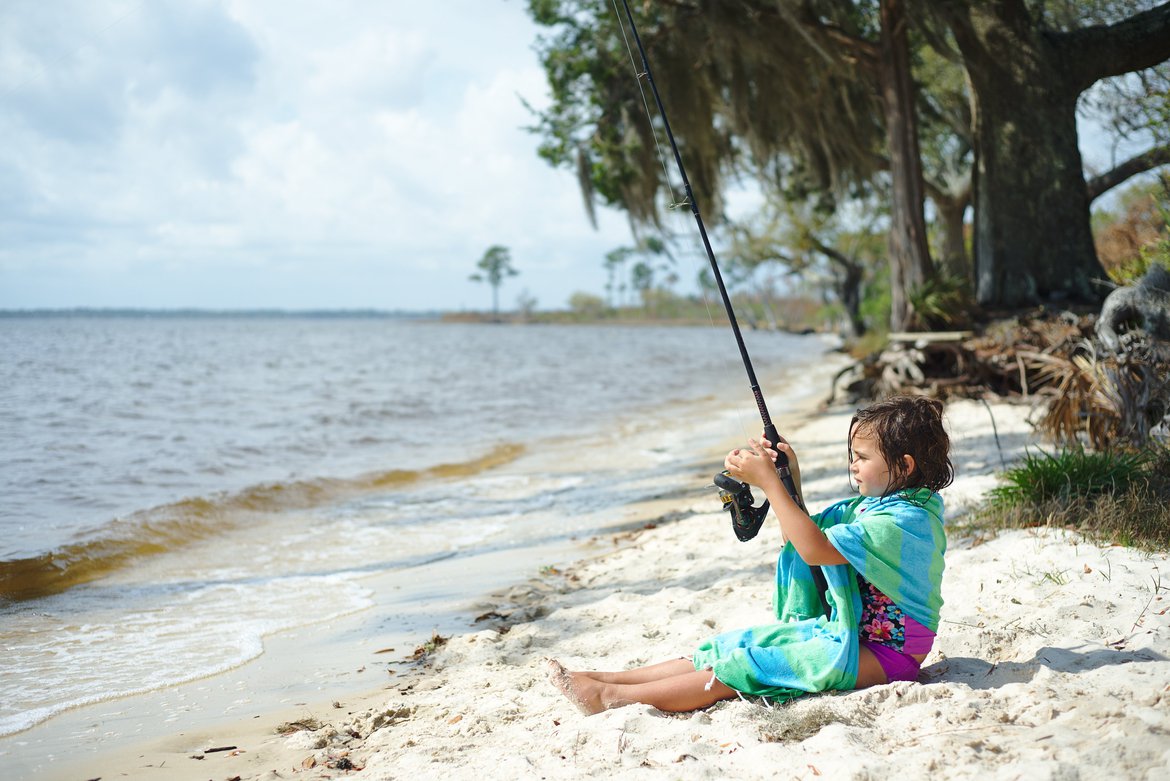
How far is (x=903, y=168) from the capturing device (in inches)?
446

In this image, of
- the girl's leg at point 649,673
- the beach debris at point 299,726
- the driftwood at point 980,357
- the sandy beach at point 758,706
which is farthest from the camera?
the driftwood at point 980,357

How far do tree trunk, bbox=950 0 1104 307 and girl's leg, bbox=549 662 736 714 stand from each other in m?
9.38

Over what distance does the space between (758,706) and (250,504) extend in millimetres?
6653

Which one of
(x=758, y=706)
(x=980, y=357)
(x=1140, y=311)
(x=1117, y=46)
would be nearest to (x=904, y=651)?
(x=758, y=706)

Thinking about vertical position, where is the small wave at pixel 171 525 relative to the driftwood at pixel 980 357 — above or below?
below

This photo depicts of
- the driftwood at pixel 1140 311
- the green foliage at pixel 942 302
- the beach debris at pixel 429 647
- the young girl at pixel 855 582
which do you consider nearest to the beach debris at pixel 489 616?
the beach debris at pixel 429 647

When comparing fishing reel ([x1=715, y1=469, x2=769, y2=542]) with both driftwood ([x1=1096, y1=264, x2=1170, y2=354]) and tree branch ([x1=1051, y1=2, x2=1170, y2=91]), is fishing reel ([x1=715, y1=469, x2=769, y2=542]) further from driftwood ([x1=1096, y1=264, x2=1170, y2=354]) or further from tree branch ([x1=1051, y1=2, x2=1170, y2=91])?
tree branch ([x1=1051, y1=2, x2=1170, y2=91])

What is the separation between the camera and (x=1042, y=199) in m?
10.4

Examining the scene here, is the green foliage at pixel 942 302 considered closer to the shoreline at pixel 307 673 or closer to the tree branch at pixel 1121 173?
the tree branch at pixel 1121 173

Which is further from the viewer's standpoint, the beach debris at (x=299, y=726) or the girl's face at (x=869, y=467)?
the beach debris at (x=299, y=726)

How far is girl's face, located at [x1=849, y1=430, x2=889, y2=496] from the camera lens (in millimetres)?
2771

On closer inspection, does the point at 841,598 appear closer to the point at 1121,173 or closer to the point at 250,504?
the point at 250,504

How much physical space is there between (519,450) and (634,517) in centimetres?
474

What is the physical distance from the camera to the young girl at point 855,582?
2660 mm
